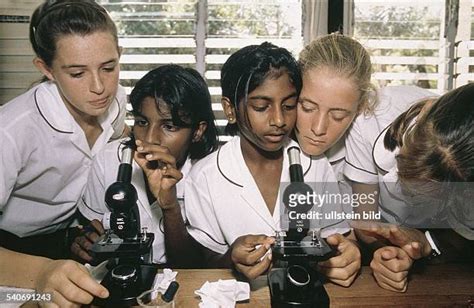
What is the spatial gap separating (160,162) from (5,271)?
1.13 feet

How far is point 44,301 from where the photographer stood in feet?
2.74

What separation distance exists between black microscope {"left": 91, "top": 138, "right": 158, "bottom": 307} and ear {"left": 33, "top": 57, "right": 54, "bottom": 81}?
0.21 m

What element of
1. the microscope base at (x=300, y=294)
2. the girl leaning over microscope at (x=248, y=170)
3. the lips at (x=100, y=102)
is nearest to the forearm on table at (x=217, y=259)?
the girl leaning over microscope at (x=248, y=170)

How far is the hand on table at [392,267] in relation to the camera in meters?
0.90

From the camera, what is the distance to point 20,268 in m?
0.90

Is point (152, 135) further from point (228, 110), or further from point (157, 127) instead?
point (228, 110)

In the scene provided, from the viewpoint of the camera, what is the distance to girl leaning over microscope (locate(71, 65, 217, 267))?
916mm

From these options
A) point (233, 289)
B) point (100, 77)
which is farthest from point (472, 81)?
point (100, 77)

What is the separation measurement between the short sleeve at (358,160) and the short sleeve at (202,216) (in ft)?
0.91

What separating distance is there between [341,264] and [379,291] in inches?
3.4

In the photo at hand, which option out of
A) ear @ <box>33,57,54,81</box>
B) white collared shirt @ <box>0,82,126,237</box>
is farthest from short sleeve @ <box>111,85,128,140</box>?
ear @ <box>33,57,54,81</box>

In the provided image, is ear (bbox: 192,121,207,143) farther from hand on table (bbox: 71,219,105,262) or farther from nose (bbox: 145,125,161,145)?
hand on table (bbox: 71,219,105,262)

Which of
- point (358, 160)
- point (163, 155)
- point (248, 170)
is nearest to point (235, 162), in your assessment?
point (248, 170)

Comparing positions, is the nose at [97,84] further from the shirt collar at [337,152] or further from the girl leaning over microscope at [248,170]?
the shirt collar at [337,152]
